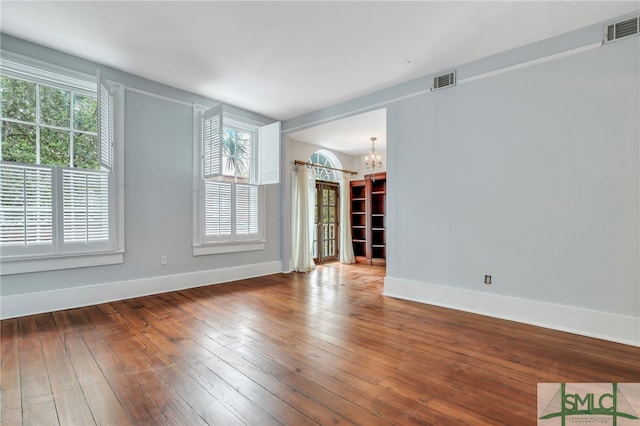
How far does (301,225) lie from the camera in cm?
599

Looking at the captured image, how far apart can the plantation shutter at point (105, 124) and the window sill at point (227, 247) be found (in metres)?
1.68

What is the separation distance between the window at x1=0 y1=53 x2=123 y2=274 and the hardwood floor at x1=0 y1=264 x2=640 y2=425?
2.42ft

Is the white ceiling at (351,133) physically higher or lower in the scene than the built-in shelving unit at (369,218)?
higher

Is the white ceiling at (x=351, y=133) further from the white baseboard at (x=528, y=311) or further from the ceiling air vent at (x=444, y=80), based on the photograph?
the white baseboard at (x=528, y=311)

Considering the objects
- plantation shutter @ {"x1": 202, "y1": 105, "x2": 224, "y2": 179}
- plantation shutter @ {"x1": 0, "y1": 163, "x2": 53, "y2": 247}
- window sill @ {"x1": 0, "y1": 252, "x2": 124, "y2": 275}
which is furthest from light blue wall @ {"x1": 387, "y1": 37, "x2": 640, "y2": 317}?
plantation shutter @ {"x1": 0, "y1": 163, "x2": 53, "y2": 247}

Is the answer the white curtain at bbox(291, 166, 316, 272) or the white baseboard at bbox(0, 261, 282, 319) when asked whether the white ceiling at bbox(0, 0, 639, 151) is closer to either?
the white curtain at bbox(291, 166, 316, 272)

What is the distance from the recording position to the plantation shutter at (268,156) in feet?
16.4

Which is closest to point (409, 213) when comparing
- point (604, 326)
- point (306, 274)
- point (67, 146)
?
point (604, 326)

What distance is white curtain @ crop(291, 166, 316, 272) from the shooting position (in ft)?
19.6

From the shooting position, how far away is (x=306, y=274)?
5.70 metres

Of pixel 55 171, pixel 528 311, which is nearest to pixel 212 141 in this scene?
pixel 55 171

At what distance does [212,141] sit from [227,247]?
1737 millimetres

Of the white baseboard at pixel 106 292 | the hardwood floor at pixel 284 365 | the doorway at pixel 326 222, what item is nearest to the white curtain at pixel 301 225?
the doorway at pixel 326 222

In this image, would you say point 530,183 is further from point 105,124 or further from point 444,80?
point 105,124
